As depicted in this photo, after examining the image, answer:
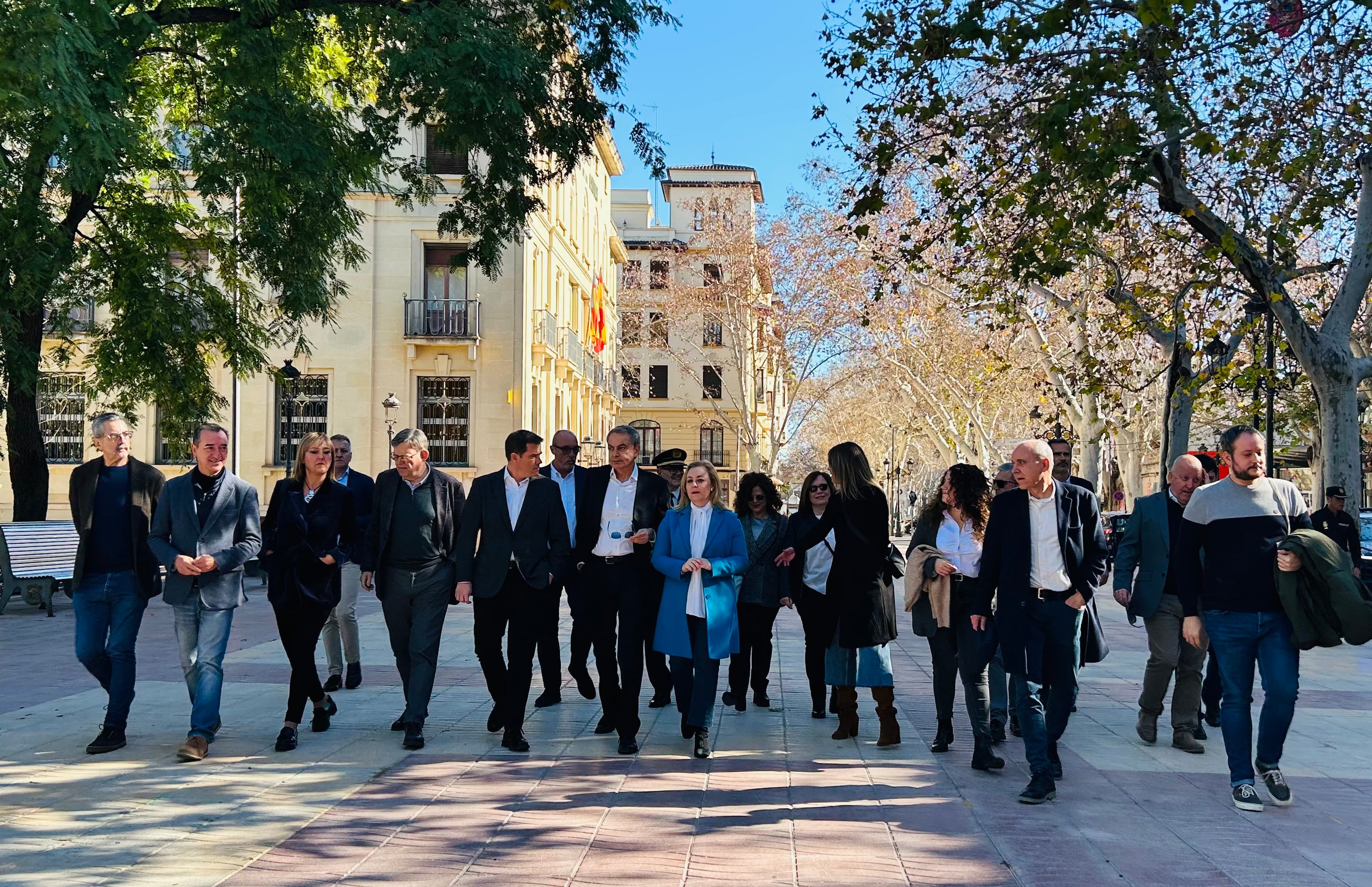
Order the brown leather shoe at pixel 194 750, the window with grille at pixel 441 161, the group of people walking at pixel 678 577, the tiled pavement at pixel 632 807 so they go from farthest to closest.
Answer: the window with grille at pixel 441 161, the brown leather shoe at pixel 194 750, the group of people walking at pixel 678 577, the tiled pavement at pixel 632 807

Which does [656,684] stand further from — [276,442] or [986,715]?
[276,442]

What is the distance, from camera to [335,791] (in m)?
6.71

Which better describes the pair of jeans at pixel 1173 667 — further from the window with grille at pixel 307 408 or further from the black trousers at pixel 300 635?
the window with grille at pixel 307 408

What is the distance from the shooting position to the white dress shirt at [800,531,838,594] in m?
9.34

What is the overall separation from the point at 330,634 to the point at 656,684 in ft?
8.02

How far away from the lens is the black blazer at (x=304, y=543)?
795 cm

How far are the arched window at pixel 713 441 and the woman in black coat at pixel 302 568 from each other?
211 ft

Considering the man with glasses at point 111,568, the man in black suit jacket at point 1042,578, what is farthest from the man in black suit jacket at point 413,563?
the man in black suit jacket at point 1042,578

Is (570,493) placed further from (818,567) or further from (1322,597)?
(1322,597)

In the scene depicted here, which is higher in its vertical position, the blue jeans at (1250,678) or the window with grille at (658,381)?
the window with grille at (658,381)

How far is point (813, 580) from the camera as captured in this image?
30.7 feet

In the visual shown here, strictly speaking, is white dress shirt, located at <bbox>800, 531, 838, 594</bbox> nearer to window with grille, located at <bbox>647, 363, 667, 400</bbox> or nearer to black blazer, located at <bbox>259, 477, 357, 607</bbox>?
black blazer, located at <bbox>259, 477, 357, 607</bbox>

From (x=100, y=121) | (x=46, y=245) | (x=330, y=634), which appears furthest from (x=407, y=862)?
(x=46, y=245)

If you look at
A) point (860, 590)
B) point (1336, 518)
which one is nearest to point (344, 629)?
point (860, 590)
